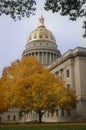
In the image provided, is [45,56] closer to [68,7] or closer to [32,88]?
[32,88]

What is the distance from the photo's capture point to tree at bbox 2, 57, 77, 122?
5112 centimetres

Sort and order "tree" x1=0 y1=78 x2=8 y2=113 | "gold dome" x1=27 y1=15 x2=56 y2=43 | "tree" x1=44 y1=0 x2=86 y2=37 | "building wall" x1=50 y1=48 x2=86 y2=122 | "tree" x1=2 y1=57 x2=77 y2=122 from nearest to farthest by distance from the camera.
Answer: "tree" x1=44 y1=0 x2=86 y2=37
"tree" x1=2 y1=57 x2=77 y2=122
"tree" x1=0 y1=78 x2=8 y2=113
"building wall" x1=50 y1=48 x2=86 y2=122
"gold dome" x1=27 y1=15 x2=56 y2=43

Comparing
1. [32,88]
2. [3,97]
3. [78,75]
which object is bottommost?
[3,97]

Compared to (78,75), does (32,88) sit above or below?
below

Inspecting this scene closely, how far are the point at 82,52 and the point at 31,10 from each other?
4896 cm

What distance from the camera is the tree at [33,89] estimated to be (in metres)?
51.1

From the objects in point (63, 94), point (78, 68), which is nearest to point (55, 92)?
point (63, 94)

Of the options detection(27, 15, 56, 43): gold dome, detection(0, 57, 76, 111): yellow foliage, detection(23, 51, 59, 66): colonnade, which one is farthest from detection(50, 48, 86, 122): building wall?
detection(27, 15, 56, 43): gold dome

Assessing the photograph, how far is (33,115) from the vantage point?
3649 inches

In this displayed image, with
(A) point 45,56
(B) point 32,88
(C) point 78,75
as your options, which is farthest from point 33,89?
(A) point 45,56

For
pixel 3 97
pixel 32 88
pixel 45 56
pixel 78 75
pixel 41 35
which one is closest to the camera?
pixel 32 88

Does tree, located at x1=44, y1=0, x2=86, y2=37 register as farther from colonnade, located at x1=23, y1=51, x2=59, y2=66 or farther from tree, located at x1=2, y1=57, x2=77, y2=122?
colonnade, located at x1=23, y1=51, x2=59, y2=66

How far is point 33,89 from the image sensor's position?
5162 centimetres

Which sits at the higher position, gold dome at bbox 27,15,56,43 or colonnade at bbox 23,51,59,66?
gold dome at bbox 27,15,56,43
